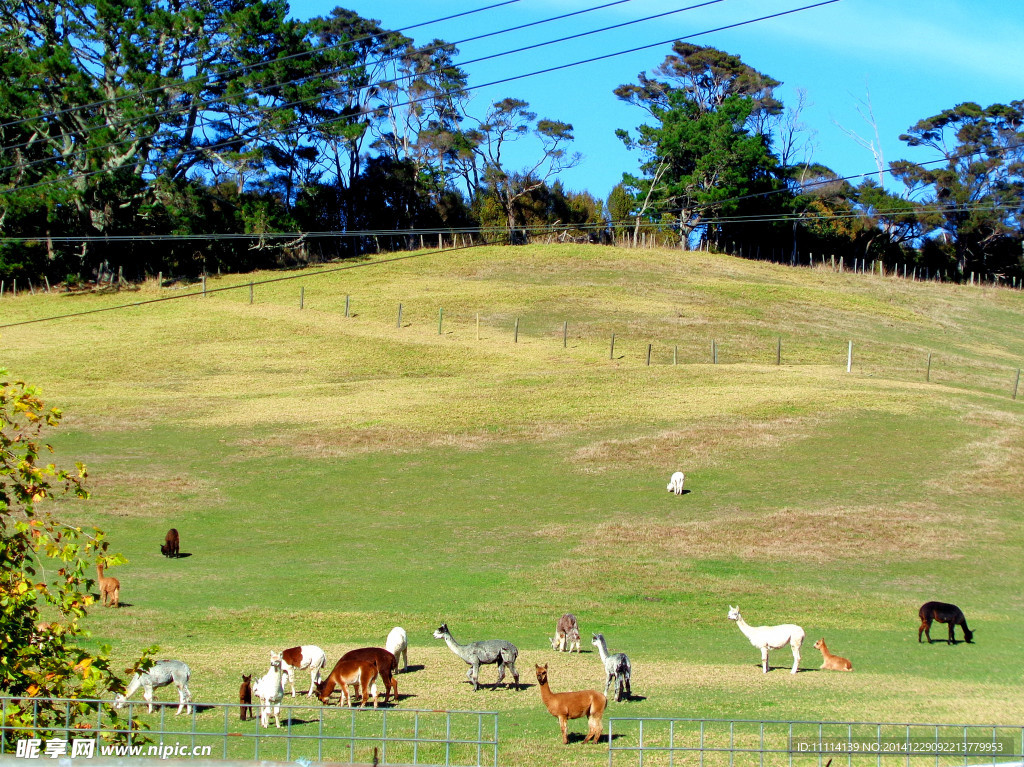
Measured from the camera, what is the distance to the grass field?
68.8 ft

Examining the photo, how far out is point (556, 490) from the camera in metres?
39.1

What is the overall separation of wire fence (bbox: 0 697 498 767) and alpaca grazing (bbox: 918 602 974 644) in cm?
1270

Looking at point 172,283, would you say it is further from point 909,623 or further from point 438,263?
point 909,623

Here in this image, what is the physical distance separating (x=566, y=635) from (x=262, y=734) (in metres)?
11.7

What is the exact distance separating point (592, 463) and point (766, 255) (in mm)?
82738

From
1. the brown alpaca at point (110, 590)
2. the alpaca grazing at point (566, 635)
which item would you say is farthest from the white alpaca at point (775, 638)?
the brown alpaca at point (110, 590)

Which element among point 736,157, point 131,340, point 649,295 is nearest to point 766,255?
point 736,157

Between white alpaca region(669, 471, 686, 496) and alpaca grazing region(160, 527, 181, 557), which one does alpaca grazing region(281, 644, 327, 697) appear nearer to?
alpaca grazing region(160, 527, 181, 557)

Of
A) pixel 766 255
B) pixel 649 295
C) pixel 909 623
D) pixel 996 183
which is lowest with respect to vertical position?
pixel 909 623

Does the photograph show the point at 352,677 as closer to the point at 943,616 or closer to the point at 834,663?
the point at 834,663

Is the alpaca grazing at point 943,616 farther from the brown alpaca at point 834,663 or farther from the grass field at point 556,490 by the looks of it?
the brown alpaca at point 834,663

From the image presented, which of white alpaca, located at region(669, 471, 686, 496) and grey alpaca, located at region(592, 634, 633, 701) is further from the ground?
white alpaca, located at region(669, 471, 686, 496)

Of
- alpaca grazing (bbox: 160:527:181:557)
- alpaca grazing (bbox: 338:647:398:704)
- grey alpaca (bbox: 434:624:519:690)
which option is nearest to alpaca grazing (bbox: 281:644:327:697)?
alpaca grazing (bbox: 338:647:398:704)

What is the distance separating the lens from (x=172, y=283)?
91062 mm
